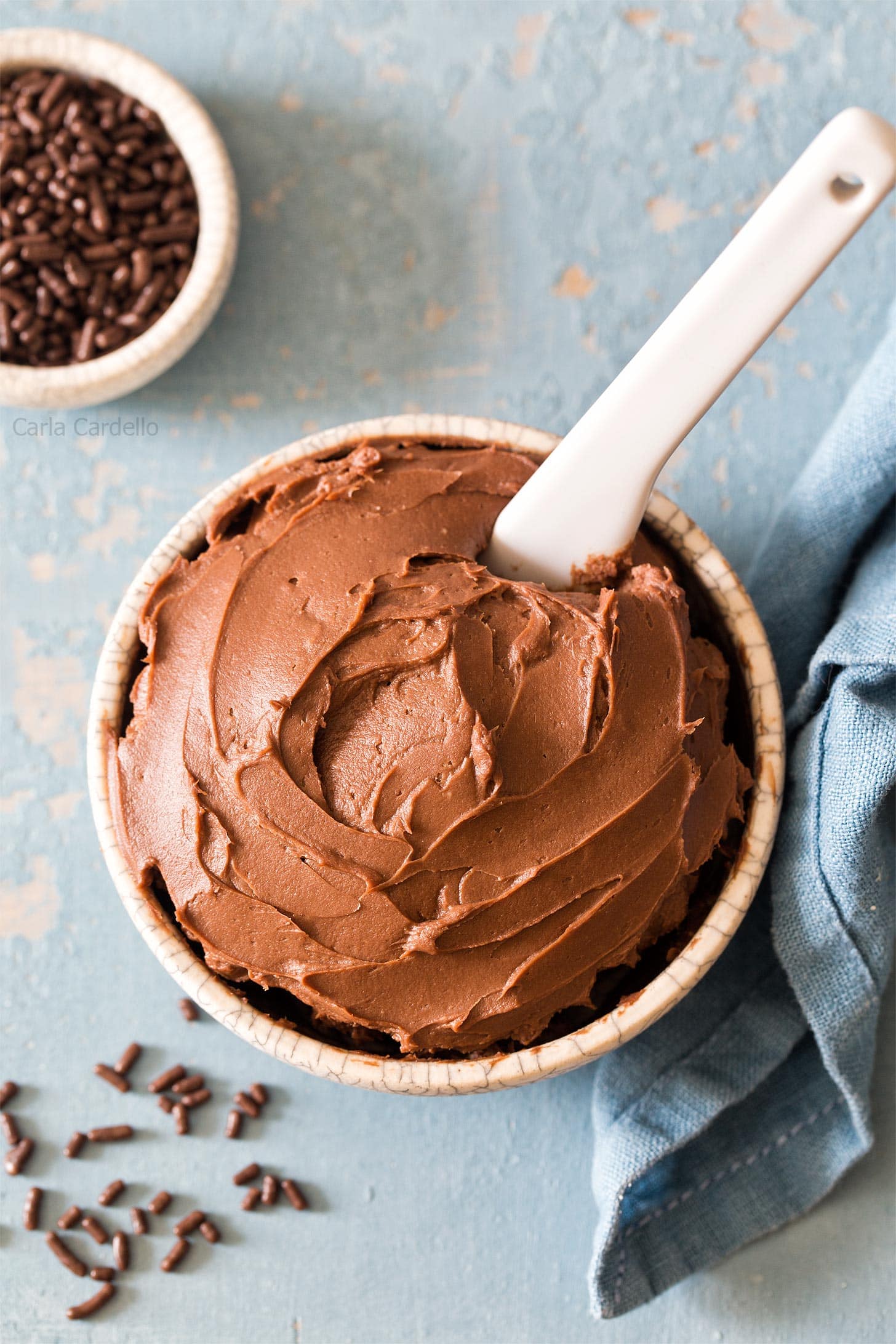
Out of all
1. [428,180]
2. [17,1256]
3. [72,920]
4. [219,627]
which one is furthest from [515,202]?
[17,1256]

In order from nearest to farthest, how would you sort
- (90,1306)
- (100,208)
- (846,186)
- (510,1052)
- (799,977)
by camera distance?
(846,186)
(510,1052)
(799,977)
(90,1306)
(100,208)

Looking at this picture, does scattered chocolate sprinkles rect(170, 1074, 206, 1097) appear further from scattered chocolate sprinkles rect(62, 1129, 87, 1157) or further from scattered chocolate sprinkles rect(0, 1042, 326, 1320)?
scattered chocolate sprinkles rect(62, 1129, 87, 1157)

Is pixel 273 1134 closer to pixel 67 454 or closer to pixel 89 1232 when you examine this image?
pixel 89 1232

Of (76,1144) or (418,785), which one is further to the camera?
(76,1144)

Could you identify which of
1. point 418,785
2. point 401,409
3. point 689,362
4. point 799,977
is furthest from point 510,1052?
point 401,409

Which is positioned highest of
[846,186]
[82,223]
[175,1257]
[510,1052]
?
[846,186]

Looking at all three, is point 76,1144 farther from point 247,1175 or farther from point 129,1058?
point 247,1175
